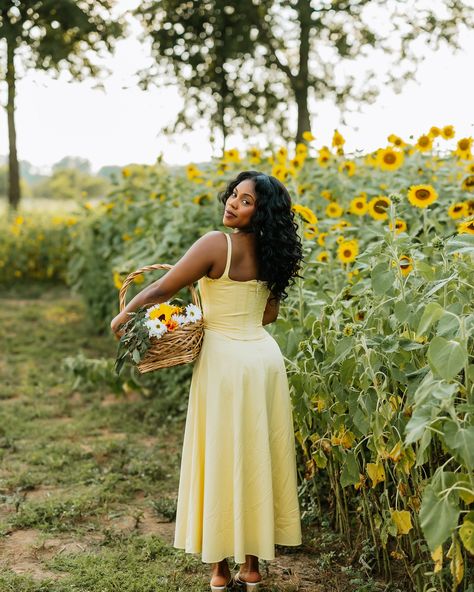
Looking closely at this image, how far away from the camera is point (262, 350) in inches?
106

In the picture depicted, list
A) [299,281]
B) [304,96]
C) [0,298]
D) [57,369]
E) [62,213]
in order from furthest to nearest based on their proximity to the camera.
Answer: [62,213] → [304,96] → [0,298] → [57,369] → [299,281]

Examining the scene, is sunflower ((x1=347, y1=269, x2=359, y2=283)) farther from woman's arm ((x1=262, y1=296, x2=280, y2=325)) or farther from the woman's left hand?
the woman's left hand

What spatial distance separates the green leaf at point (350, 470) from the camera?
8.67 feet

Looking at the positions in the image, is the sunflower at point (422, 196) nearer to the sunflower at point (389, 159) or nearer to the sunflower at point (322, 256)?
the sunflower at point (322, 256)

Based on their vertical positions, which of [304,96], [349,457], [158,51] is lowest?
[349,457]

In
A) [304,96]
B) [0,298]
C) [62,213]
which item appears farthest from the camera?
[62,213]

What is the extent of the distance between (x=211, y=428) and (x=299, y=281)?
873 millimetres

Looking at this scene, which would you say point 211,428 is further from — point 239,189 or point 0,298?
point 0,298

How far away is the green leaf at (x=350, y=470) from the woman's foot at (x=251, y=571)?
434 mm

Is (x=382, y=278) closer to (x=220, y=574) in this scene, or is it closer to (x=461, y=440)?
(x=461, y=440)

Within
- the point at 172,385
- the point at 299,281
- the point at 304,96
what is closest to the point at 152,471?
the point at 172,385

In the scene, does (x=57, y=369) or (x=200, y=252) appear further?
(x=57, y=369)

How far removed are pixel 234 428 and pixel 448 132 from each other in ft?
10.0

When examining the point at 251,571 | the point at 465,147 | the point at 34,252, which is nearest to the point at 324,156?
the point at 465,147
